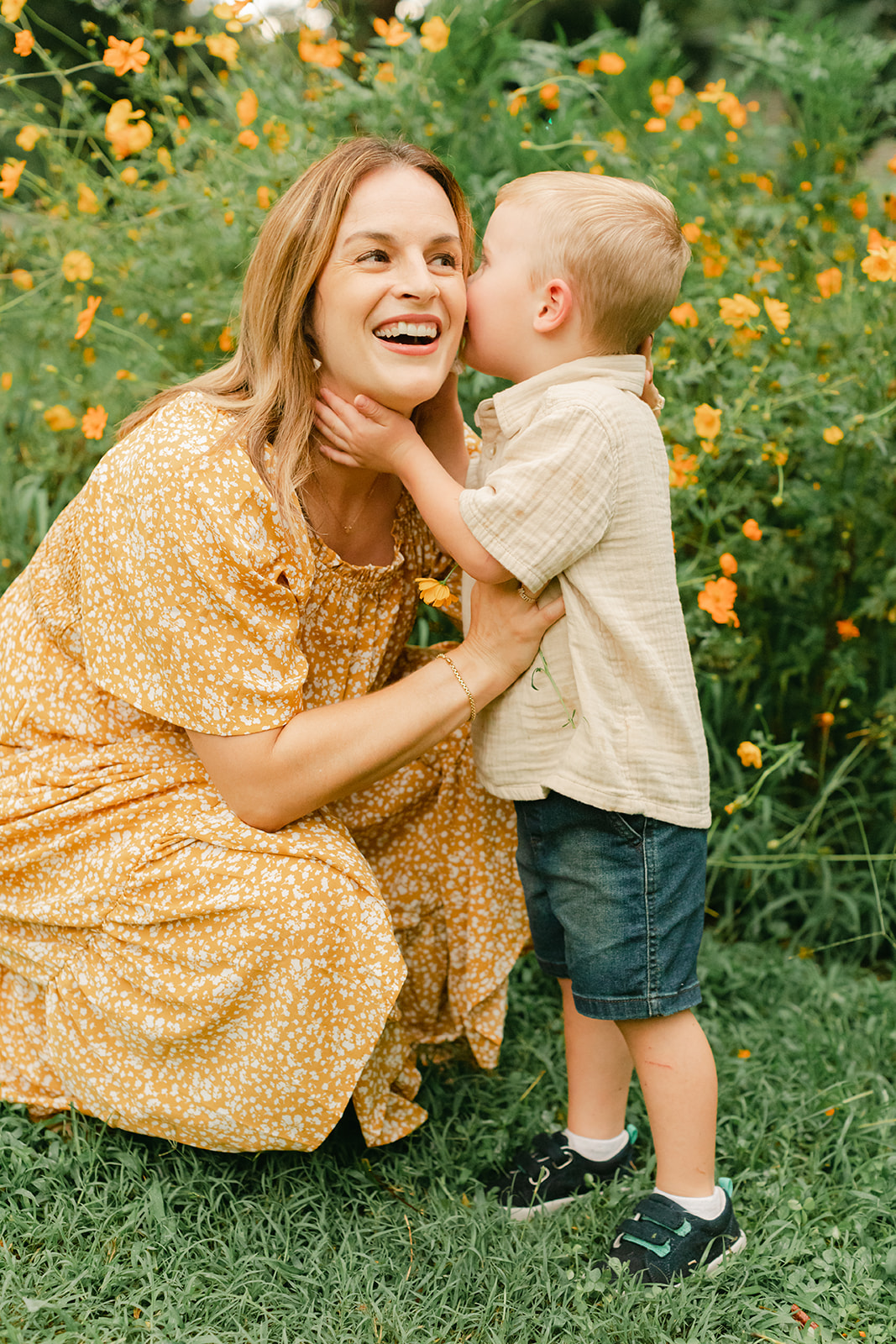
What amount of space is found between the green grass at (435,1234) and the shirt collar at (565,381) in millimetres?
1188

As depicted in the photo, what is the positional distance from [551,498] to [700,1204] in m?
1.04

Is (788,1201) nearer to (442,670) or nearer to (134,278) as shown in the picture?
(442,670)

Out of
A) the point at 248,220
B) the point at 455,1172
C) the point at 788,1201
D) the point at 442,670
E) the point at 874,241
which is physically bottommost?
the point at 455,1172

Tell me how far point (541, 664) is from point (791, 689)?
3.93 ft

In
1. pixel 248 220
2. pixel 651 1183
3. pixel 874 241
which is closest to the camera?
pixel 651 1183

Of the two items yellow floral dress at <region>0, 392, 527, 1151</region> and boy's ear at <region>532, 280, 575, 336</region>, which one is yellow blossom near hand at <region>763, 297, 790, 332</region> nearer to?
boy's ear at <region>532, 280, 575, 336</region>

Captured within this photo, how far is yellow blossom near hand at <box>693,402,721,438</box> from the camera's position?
7.14 ft

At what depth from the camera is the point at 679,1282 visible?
5.30 ft

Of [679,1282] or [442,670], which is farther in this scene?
[442,670]

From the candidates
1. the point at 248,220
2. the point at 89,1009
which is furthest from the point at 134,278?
the point at 89,1009

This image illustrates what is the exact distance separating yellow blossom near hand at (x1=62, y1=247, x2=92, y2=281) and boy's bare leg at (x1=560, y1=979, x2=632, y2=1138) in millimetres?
1858

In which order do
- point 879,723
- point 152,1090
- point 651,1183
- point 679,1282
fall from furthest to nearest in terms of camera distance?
1. point 879,723
2. point 651,1183
3. point 152,1090
4. point 679,1282

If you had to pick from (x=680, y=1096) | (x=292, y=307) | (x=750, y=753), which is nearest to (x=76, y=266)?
(x=292, y=307)

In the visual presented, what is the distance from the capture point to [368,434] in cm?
171
